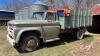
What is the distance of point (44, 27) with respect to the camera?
8.79 m

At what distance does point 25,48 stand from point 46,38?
4.11 ft

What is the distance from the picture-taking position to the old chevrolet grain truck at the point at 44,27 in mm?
8031

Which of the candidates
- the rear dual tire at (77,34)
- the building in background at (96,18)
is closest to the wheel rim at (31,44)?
the rear dual tire at (77,34)

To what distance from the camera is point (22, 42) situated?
822 centimetres

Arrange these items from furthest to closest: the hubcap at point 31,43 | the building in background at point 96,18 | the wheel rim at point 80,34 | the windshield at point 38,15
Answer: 1. the building in background at point 96,18
2. the wheel rim at point 80,34
3. the windshield at point 38,15
4. the hubcap at point 31,43

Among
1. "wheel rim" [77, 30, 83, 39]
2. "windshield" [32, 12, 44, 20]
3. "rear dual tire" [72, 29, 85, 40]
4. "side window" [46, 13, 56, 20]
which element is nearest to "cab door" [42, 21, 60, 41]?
"side window" [46, 13, 56, 20]

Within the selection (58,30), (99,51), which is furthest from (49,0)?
(99,51)

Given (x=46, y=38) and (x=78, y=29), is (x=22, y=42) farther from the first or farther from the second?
(x=78, y=29)

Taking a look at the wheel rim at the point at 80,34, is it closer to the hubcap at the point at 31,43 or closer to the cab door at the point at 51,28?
the cab door at the point at 51,28

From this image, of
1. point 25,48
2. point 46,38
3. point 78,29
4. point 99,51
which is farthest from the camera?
point 78,29

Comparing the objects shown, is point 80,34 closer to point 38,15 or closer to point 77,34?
point 77,34

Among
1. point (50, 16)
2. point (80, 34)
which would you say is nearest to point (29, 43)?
point (50, 16)

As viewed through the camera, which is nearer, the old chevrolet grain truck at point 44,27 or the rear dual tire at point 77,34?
the old chevrolet grain truck at point 44,27

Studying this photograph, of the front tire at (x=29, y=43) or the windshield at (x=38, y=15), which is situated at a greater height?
the windshield at (x=38, y=15)
